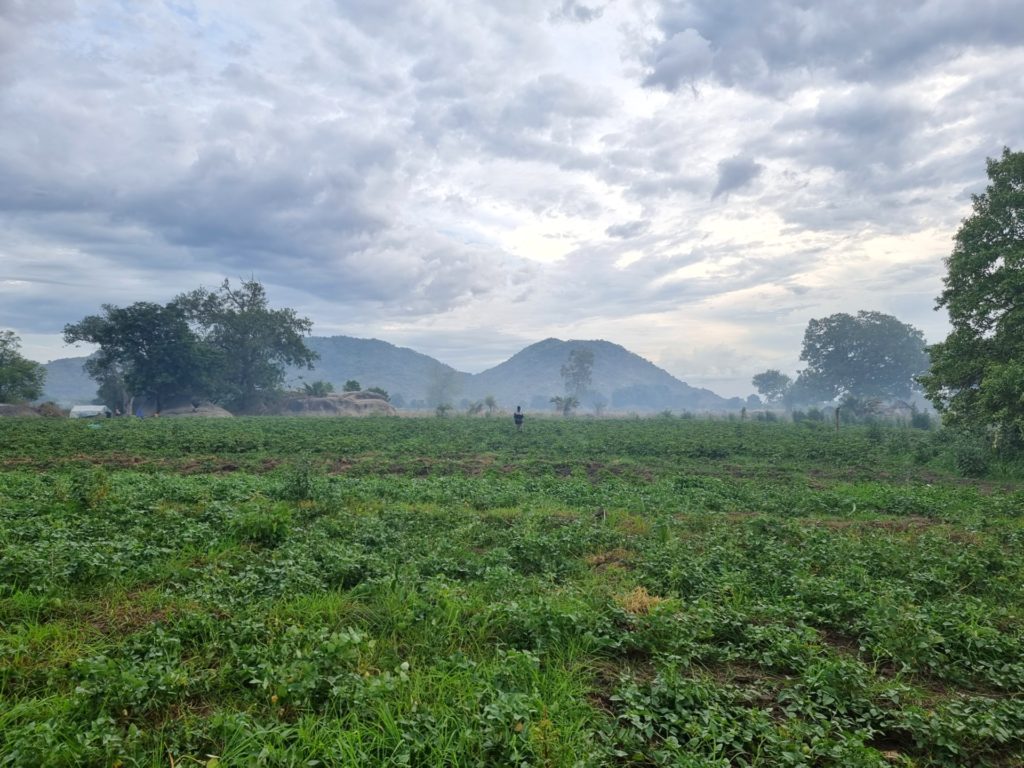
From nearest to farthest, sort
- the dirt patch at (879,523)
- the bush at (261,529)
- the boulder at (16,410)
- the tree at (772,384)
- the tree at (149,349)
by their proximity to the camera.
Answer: the bush at (261,529), the dirt patch at (879,523), the boulder at (16,410), the tree at (149,349), the tree at (772,384)

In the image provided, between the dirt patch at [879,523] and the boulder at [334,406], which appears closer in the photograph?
the dirt patch at [879,523]

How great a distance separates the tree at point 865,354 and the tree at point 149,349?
9576 cm

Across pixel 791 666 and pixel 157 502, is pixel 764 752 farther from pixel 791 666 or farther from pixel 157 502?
pixel 157 502

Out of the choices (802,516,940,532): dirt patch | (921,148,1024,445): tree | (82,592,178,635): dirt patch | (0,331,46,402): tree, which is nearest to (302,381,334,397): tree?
(0,331,46,402): tree

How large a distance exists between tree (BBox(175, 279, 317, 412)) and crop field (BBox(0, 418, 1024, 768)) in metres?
57.8

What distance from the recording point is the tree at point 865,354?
9394 cm

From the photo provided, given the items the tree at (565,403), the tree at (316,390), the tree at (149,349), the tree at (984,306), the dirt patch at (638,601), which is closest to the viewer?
the dirt patch at (638,601)

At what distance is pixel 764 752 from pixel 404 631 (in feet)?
10.3

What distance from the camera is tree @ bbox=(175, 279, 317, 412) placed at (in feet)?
212

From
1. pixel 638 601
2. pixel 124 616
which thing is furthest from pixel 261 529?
pixel 638 601

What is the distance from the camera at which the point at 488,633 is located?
17.2ft

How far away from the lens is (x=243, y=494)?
10.9m

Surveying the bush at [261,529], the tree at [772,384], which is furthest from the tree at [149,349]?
the tree at [772,384]

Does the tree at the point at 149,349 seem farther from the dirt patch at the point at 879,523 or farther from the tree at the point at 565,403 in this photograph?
the dirt patch at the point at 879,523
